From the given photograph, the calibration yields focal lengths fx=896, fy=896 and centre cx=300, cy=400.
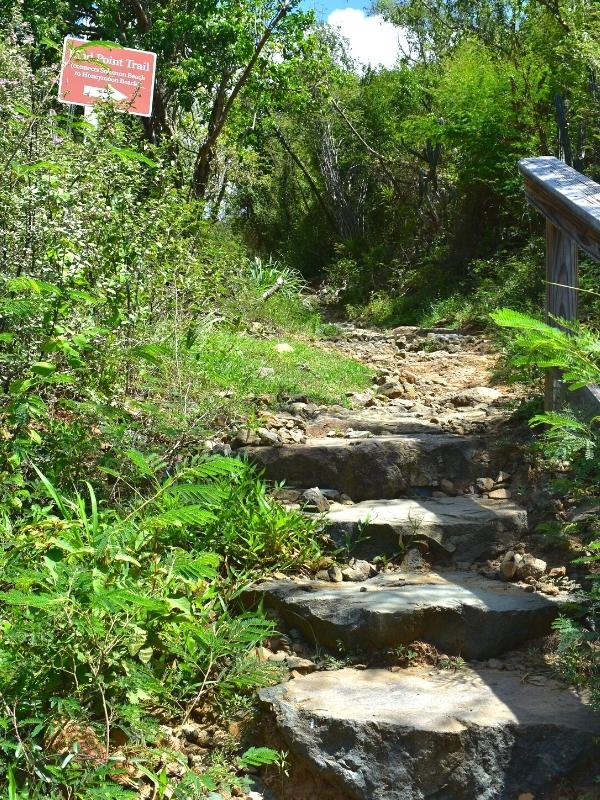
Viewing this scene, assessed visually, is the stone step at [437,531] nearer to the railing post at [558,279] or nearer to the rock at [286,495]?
the rock at [286,495]

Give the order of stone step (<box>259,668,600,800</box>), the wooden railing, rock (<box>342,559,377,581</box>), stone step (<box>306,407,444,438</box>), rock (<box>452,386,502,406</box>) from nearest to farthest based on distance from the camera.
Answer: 1. stone step (<box>259,668,600,800</box>)
2. the wooden railing
3. rock (<box>342,559,377,581</box>)
4. stone step (<box>306,407,444,438</box>)
5. rock (<box>452,386,502,406</box>)

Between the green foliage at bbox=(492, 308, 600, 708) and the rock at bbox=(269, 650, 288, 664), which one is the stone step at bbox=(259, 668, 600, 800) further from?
the rock at bbox=(269, 650, 288, 664)

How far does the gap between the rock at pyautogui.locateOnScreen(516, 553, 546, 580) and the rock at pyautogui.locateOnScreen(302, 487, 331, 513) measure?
1.01m

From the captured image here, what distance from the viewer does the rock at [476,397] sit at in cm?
605

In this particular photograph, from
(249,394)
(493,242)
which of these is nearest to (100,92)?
(249,394)

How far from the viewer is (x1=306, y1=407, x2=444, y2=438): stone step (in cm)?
538

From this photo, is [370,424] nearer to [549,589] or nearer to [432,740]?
[549,589]

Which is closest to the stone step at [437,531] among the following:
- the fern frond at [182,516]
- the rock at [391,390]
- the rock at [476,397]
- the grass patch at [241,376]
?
the grass patch at [241,376]

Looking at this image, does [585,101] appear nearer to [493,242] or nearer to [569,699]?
[493,242]

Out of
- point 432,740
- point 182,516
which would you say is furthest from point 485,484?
point 182,516

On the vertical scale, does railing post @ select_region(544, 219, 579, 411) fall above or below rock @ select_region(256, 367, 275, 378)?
above

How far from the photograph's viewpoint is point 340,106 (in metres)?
17.8

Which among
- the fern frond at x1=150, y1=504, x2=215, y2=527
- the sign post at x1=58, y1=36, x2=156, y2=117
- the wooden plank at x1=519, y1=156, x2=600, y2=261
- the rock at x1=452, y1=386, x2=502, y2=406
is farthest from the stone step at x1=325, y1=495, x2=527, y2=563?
the sign post at x1=58, y1=36, x2=156, y2=117

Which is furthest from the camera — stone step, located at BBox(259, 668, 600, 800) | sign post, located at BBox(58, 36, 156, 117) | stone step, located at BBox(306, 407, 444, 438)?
sign post, located at BBox(58, 36, 156, 117)
